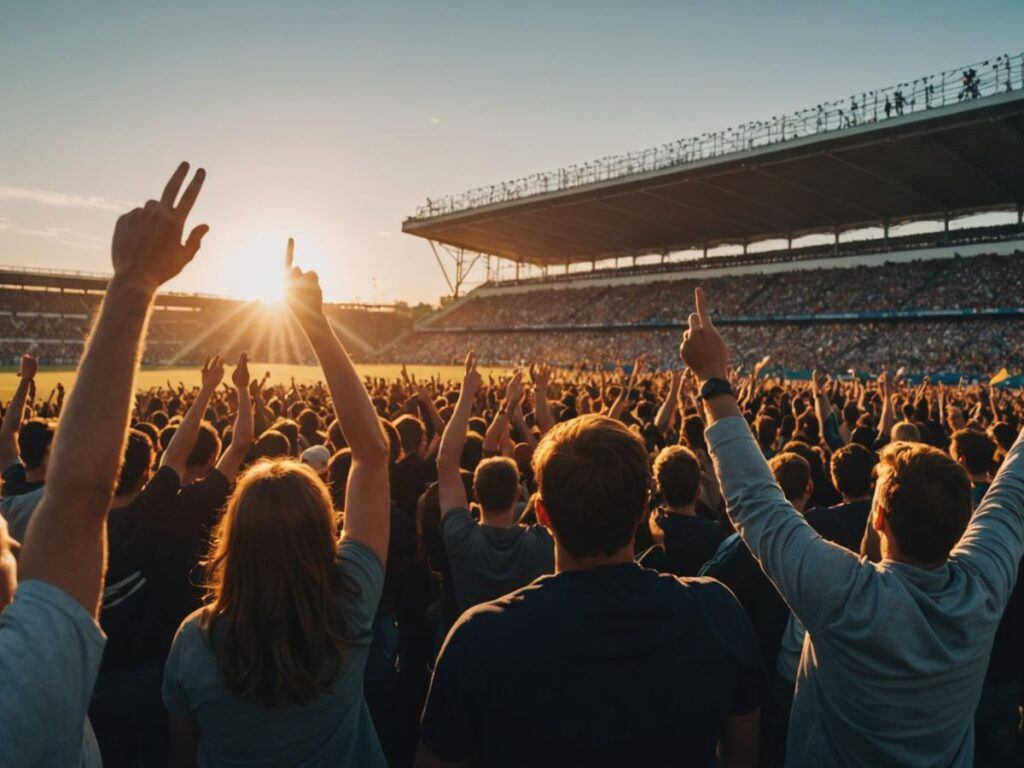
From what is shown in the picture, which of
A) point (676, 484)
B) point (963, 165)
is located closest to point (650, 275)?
point (963, 165)

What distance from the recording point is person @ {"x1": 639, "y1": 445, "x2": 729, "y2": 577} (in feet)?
11.2

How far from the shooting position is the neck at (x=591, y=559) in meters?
1.63

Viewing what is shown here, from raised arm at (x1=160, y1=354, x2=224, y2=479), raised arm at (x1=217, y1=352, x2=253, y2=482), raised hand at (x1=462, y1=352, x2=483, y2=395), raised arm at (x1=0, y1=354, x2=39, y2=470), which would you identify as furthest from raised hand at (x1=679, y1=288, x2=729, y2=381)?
raised arm at (x1=0, y1=354, x2=39, y2=470)

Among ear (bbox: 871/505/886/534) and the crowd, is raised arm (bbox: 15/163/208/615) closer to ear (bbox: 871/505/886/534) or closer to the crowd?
ear (bbox: 871/505/886/534)

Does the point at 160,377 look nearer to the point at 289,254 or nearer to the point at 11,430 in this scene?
the point at 11,430

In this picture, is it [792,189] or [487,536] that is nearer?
[487,536]

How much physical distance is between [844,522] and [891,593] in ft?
6.63

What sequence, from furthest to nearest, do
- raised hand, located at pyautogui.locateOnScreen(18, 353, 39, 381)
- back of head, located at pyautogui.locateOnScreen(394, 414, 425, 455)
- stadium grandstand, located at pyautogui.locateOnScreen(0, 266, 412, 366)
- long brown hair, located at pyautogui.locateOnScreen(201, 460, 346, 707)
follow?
stadium grandstand, located at pyautogui.locateOnScreen(0, 266, 412, 366) < back of head, located at pyautogui.locateOnScreen(394, 414, 425, 455) < raised hand, located at pyautogui.locateOnScreen(18, 353, 39, 381) < long brown hair, located at pyautogui.locateOnScreen(201, 460, 346, 707)

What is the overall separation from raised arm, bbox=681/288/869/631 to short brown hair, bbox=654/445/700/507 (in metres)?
1.52

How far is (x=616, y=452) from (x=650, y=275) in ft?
199

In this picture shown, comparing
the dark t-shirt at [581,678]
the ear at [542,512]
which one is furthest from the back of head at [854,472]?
the ear at [542,512]

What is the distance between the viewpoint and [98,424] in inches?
48.9

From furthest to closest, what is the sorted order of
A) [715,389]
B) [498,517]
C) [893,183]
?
[893,183]
[498,517]
[715,389]

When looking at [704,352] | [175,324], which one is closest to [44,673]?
[704,352]
